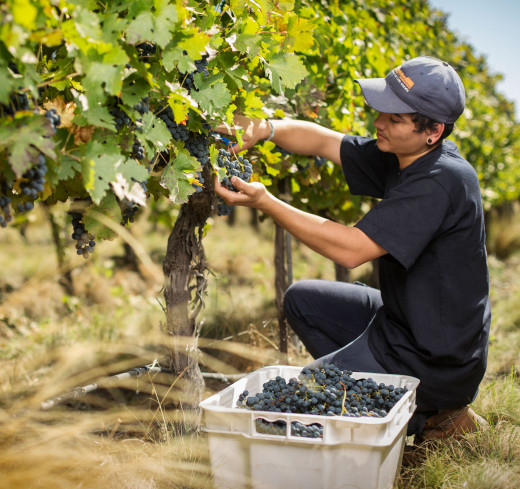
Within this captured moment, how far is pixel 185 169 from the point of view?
208 centimetres

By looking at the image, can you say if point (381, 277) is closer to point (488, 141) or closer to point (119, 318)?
point (119, 318)

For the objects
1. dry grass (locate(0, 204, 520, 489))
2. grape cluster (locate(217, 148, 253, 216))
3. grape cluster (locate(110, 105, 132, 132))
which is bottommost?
dry grass (locate(0, 204, 520, 489))

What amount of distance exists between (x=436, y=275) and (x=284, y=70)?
3.47 feet

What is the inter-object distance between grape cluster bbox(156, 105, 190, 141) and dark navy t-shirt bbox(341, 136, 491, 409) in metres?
0.82

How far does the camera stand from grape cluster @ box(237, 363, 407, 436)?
2.15 metres

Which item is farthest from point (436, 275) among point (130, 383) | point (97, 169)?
point (130, 383)

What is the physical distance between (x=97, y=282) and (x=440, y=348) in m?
4.69

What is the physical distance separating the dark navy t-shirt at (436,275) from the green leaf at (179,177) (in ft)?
2.47

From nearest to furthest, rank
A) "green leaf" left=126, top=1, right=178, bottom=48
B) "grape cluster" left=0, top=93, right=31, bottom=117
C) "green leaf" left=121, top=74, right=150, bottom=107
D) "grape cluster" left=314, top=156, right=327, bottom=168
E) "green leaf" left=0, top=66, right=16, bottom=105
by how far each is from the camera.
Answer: "green leaf" left=0, top=66, right=16, bottom=105
"grape cluster" left=0, top=93, right=31, bottom=117
"green leaf" left=126, top=1, right=178, bottom=48
"green leaf" left=121, top=74, right=150, bottom=107
"grape cluster" left=314, top=156, right=327, bottom=168

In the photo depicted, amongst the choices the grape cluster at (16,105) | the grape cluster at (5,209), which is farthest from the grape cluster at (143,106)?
the grape cluster at (5,209)

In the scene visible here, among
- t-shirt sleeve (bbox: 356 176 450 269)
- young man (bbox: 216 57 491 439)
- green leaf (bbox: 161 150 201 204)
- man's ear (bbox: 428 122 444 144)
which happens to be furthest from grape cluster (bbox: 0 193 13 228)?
man's ear (bbox: 428 122 444 144)

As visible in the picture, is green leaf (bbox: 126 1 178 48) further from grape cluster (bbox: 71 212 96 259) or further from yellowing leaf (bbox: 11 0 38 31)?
grape cluster (bbox: 71 212 96 259)

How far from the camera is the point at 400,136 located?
2.55m

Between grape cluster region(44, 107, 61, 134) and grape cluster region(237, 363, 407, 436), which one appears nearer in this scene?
grape cluster region(44, 107, 61, 134)
